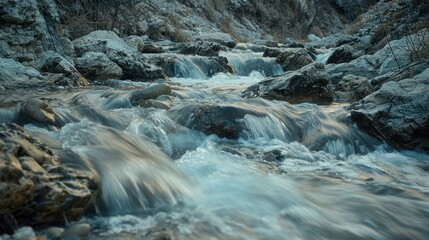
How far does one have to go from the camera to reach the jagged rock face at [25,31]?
663 centimetres

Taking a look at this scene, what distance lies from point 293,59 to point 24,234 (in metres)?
9.28

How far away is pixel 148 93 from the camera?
16.4 ft

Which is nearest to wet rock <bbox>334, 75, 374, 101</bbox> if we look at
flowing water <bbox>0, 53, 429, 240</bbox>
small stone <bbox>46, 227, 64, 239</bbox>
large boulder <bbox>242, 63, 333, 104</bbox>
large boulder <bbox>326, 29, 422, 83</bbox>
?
large boulder <bbox>242, 63, 333, 104</bbox>

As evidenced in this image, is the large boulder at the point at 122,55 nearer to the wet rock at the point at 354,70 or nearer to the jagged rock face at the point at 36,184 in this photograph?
the wet rock at the point at 354,70

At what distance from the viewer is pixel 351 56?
9875 millimetres

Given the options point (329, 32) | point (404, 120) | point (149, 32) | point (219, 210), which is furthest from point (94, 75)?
point (329, 32)

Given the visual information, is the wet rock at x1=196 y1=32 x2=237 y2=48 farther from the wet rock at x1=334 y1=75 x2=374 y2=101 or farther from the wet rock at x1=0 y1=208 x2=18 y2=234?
the wet rock at x1=0 y1=208 x2=18 y2=234

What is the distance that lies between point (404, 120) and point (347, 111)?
2.71 ft

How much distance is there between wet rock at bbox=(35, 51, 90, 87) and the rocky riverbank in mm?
22

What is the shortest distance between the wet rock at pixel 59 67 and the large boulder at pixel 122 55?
1322 mm

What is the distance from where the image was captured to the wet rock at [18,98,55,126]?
328 cm

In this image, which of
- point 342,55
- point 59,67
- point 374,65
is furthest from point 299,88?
point 342,55

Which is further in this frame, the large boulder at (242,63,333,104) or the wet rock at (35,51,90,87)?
the wet rock at (35,51,90,87)

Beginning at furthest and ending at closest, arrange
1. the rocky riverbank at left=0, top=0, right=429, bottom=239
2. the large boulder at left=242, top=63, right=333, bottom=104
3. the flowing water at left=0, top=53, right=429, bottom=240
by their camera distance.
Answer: the large boulder at left=242, top=63, right=333, bottom=104
the flowing water at left=0, top=53, right=429, bottom=240
the rocky riverbank at left=0, top=0, right=429, bottom=239
